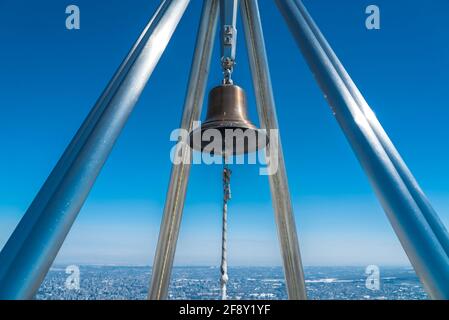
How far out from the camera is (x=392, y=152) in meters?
2.98

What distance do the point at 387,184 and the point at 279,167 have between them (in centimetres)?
341

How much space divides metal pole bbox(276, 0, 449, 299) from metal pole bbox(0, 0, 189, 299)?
5.18 feet

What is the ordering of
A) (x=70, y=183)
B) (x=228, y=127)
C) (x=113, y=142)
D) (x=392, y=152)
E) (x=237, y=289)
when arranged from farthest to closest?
1. (x=237, y=289)
2. (x=228, y=127)
3. (x=392, y=152)
4. (x=113, y=142)
5. (x=70, y=183)

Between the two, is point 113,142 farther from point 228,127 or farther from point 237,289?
point 237,289

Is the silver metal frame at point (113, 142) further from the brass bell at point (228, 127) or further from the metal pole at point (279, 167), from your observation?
the metal pole at point (279, 167)

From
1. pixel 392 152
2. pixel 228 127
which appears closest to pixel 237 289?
pixel 228 127

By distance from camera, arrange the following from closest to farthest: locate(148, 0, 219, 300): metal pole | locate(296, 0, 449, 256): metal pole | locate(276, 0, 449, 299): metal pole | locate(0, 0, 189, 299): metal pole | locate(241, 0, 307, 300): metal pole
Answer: locate(0, 0, 189, 299): metal pole, locate(276, 0, 449, 299): metal pole, locate(296, 0, 449, 256): metal pole, locate(241, 0, 307, 300): metal pole, locate(148, 0, 219, 300): metal pole

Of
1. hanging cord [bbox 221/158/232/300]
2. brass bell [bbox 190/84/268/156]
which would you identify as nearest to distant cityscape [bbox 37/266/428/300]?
hanging cord [bbox 221/158/232/300]

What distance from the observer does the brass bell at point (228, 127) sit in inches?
183

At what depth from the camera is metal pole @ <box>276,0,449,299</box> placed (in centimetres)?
224

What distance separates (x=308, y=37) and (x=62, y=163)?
271 centimetres

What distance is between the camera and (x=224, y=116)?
15.5ft

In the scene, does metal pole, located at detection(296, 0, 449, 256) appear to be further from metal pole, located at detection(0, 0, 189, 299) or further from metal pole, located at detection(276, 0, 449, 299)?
metal pole, located at detection(0, 0, 189, 299)
